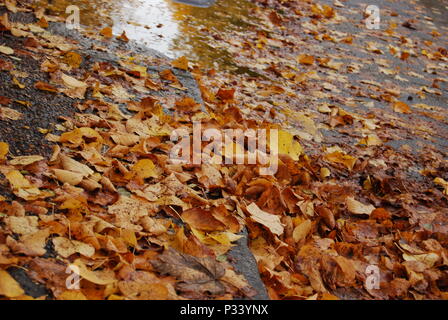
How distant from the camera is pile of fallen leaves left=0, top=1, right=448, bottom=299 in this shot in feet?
4.50

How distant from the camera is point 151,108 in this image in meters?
2.40

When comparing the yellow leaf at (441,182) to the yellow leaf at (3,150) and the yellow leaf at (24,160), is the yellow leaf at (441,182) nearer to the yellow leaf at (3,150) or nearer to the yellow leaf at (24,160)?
the yellow leaf at (24,160)

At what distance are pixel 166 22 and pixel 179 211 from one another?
279cm

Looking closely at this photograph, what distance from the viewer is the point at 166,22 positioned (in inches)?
159

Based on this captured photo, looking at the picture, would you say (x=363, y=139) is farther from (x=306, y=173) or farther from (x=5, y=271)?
(x=5, y=271)

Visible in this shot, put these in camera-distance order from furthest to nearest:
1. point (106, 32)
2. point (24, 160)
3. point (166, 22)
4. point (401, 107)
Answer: point (166, 22) < point (401, 107) < point (106, 32) < point (24, 160)

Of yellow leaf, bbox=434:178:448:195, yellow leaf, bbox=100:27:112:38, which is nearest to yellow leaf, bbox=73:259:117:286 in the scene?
yellow leaf, bbox=434:178:448:195

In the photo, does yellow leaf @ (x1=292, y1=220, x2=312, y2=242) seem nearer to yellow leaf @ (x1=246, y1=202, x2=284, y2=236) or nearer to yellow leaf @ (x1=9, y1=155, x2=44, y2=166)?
yellow leaf @ (x1=246, y1=202, x2=284, y2=236)

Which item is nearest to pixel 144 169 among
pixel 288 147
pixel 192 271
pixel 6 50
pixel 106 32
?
pixel 192 271

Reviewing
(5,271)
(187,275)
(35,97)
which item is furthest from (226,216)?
(35,97)

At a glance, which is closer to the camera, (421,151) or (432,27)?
(421,151)

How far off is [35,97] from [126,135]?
1.79 feet

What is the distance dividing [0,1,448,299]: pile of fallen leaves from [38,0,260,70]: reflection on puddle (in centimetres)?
82

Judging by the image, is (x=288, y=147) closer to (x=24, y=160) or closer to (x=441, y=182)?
(x=441, y=182)
